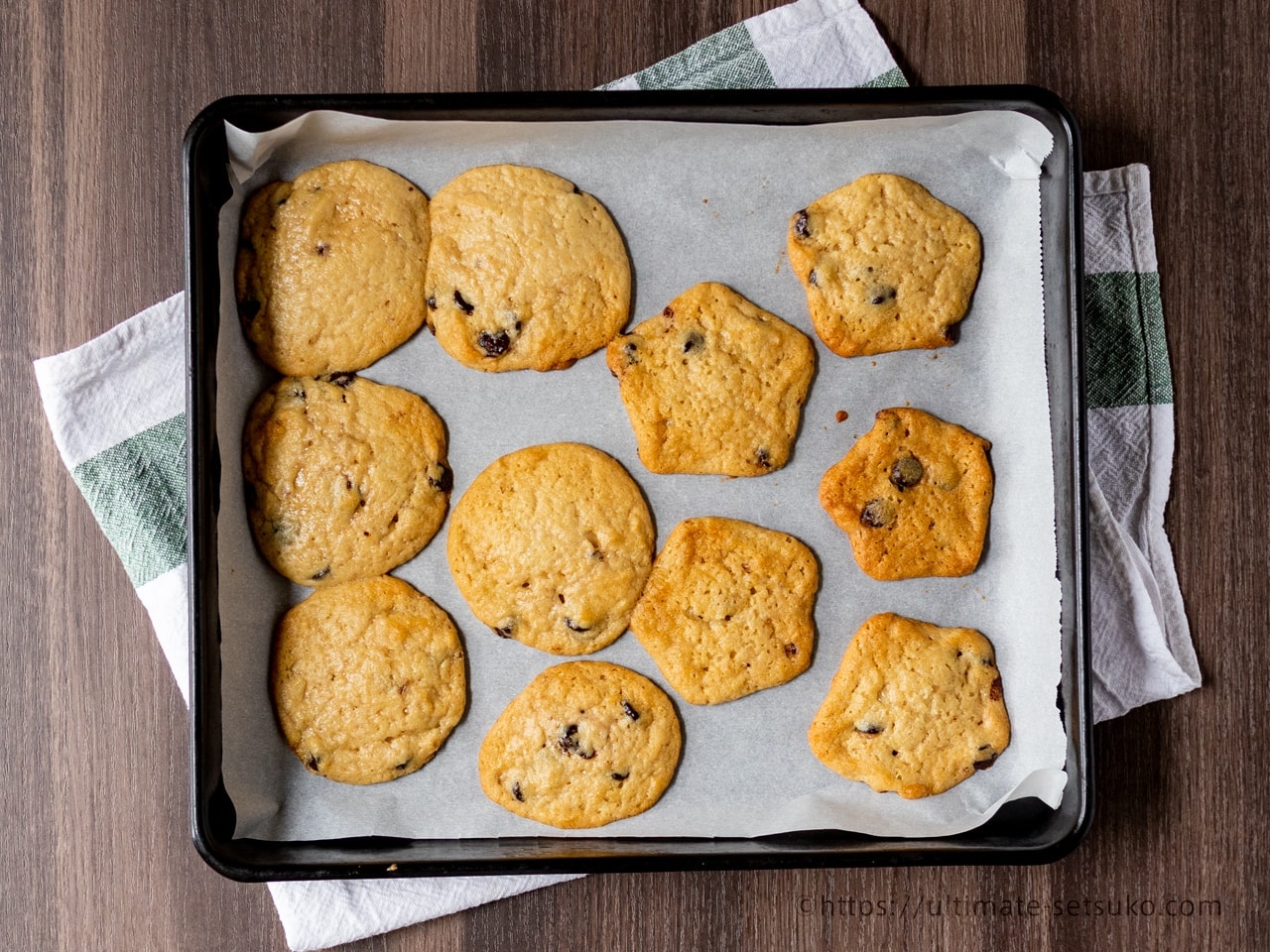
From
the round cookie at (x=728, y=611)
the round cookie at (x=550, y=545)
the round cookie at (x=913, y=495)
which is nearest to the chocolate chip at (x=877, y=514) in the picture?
the round cookie at (x=913, y=495)

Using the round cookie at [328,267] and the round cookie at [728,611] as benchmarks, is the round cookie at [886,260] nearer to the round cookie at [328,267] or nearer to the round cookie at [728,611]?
the round cookie at [728,611]

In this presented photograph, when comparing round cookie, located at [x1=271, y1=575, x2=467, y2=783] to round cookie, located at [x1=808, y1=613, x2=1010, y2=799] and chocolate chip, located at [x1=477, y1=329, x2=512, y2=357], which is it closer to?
chocolate chip, located at [x1=477, y1=329, x2=512, y2=357]

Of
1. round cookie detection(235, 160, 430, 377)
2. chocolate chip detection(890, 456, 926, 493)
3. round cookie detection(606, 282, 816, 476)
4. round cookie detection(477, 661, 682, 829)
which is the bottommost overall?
round cookie detection(477, 661, 682, 829)

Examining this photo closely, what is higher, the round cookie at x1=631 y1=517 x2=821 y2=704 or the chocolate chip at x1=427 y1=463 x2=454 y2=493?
the chocolate chip at x1=427 y1=463 x2=454 y2=493

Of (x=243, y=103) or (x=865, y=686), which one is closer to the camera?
(x=243, y=103)

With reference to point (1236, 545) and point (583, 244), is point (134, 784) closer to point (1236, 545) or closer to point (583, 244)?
point (583, 244)

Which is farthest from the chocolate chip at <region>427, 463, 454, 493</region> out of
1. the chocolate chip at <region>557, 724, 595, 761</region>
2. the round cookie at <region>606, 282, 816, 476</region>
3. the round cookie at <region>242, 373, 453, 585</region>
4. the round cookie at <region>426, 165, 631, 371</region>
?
the chocolate chip at <region>557, 724, 595, 761</region>

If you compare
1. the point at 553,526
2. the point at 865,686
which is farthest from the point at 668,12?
the point at 865,686

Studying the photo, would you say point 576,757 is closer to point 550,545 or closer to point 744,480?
point 550,545
